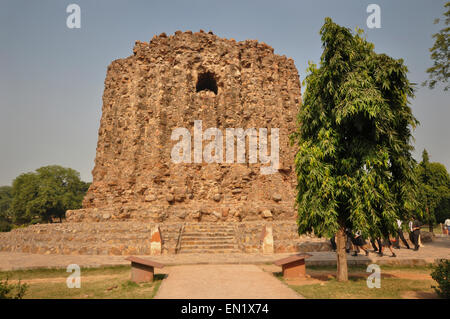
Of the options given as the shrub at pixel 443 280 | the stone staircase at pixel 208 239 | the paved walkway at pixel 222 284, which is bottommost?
the stone staircase at pixel 208 239

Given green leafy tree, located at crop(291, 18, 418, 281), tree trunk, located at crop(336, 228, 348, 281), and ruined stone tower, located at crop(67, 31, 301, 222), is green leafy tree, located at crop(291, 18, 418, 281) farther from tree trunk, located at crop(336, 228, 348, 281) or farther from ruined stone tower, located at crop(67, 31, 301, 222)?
ruined stone tower, located at crop(67, 31, 301, 222)

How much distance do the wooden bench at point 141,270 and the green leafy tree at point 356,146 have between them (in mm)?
4384

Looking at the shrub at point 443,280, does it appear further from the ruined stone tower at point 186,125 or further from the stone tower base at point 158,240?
the ruined stone tower at point 186,125

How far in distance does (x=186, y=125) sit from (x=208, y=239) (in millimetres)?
9380

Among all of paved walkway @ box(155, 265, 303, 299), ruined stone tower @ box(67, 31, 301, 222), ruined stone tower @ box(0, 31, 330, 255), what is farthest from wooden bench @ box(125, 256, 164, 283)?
ruined stone tower @ box(67, 31, 301, 222)

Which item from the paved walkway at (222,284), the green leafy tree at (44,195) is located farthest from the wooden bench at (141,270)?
the green leafy tree at (44,195)

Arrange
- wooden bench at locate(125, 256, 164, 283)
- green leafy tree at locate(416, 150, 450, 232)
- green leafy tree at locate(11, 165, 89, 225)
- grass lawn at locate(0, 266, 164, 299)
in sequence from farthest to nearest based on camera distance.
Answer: green leafy tree at locate(11, 165, 89, 225), green leafy tree at locate(416, 150, 450, 232), wooden bench at locate(125, 256, 164, 283), grass lawn at locate(0, 266, 164, 299)

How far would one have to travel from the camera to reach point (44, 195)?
117 feet

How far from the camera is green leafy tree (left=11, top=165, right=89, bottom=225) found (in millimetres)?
35188

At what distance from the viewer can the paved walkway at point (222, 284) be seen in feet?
19.3

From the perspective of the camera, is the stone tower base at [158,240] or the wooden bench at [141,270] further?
the stone tower base at [158,240]

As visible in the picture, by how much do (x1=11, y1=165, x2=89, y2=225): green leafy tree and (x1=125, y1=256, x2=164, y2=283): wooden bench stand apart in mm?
34208

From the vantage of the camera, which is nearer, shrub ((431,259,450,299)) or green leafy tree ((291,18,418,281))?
shrub ((431,259,450,299))

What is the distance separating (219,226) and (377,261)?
840cm
